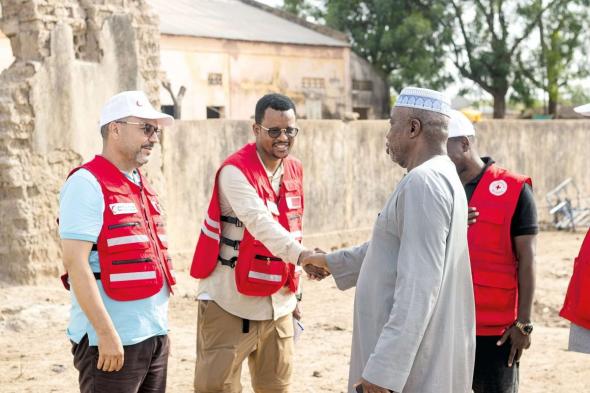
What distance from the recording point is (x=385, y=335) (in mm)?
2969

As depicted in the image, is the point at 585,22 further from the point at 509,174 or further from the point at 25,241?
the point at 509,174

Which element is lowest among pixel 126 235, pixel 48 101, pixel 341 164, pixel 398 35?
pixel 126 235

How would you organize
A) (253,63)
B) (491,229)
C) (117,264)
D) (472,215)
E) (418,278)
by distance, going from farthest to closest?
(253,63) < (491,229) < (472,215) < (117,264) < (418,278)

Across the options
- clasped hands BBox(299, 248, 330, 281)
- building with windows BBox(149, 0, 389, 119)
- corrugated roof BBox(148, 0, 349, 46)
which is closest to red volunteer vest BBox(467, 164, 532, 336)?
clasped hands BBox(299, 248, 330, 281)

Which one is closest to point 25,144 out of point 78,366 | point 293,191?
point 293,191

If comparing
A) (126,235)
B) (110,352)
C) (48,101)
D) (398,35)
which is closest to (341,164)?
(48,101)

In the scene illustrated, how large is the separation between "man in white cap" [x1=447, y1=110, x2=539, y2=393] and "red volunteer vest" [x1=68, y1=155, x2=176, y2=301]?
4.92 ft

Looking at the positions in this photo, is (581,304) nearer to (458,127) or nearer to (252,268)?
(458,127)

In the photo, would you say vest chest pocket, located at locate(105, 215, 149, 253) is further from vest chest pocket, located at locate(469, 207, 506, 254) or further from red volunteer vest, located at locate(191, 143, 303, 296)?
vest chest pocket, located at locate(469, 207, 506, 254)

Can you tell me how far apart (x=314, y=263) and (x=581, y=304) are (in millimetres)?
1283

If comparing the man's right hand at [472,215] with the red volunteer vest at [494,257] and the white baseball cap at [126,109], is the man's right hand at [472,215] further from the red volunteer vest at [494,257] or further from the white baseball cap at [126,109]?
the white baseball cap at [126,109]

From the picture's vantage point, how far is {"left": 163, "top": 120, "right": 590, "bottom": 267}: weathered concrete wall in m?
11.1

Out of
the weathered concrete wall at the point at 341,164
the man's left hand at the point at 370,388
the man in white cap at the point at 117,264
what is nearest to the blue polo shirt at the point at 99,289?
the man in white cap at the point at 117,264

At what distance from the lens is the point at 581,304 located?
3.71 metres
